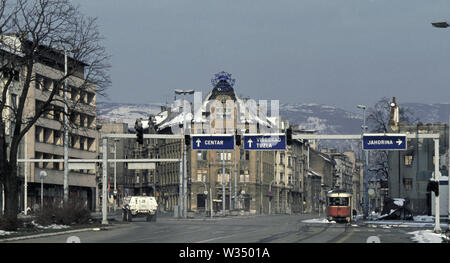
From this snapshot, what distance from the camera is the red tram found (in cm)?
8112

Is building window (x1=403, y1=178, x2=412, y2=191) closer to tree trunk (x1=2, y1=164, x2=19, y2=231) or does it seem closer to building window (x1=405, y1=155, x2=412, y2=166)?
building window (x1=405, y1=155, x2=412, y2=166)

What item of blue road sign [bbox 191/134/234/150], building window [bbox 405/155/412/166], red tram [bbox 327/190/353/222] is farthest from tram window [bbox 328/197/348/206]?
building window [bbox 405/155/412/166]

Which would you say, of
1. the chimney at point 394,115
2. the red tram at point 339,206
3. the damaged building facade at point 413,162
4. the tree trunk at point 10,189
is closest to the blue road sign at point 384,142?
the red tram at point 339,206

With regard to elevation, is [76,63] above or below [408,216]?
above

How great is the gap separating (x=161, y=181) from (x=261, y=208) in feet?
80.5

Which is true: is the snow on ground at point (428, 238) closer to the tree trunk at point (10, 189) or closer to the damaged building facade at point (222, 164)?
the tree trunk at point (10, 189)

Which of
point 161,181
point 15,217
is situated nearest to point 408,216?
point 15,217

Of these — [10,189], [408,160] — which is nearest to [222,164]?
[408,160]

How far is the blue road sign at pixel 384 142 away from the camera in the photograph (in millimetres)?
60250

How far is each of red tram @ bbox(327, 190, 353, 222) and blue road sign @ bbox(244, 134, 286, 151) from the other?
1991cm

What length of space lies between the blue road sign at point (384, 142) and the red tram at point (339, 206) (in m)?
21.5

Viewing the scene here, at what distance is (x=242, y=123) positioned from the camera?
472ft

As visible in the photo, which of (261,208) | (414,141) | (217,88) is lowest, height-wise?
(261,208)

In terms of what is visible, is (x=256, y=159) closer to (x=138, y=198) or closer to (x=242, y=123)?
(x=242, y=123)
